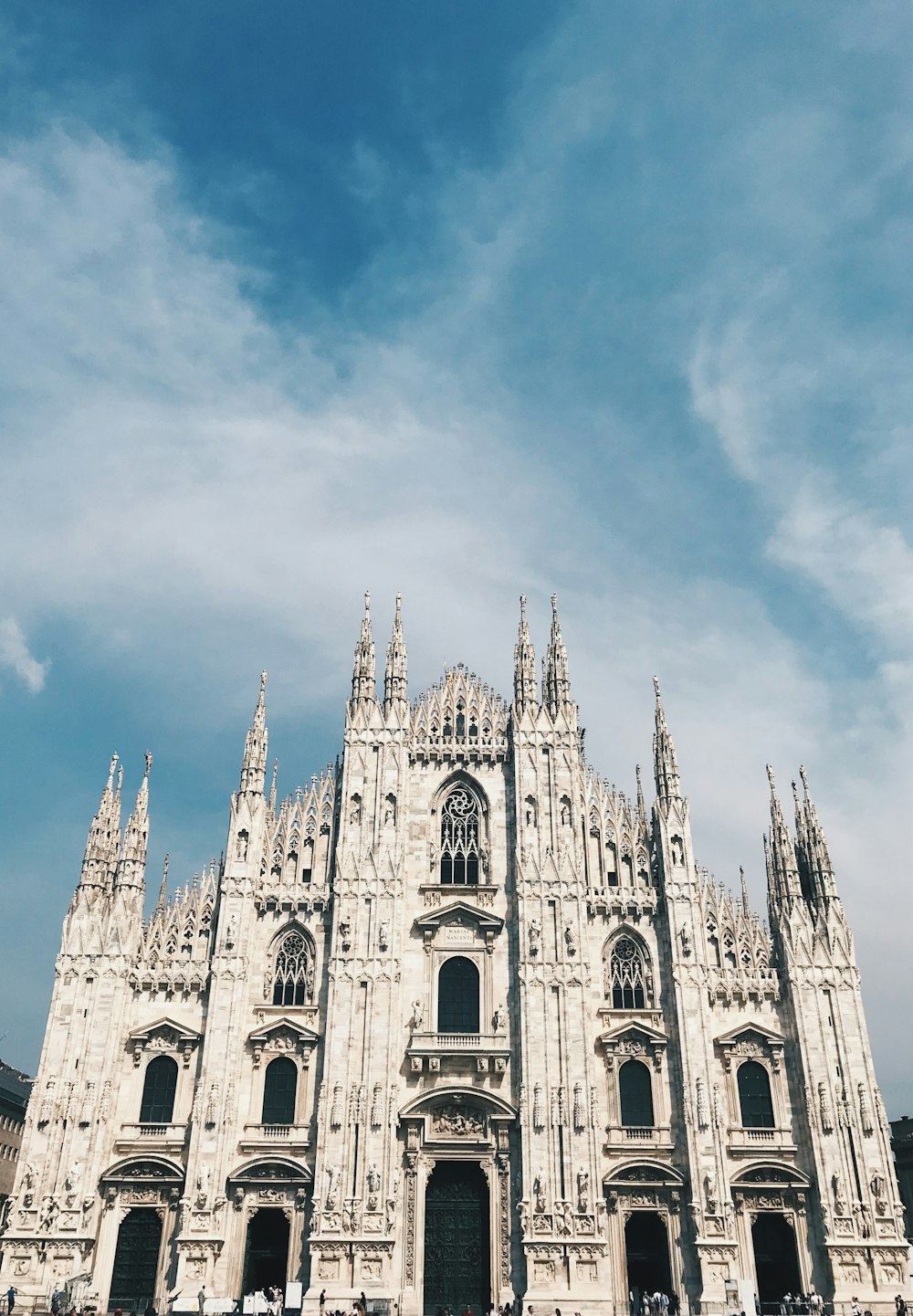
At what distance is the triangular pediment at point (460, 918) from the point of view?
4150cm

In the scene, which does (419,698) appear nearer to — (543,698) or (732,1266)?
(543,698)

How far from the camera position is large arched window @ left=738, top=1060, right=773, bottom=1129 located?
39.0m

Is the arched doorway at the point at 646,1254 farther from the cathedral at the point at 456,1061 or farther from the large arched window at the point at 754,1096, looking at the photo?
the large arched window at the point at 754,1096

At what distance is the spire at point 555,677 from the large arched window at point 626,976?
32.5 ft

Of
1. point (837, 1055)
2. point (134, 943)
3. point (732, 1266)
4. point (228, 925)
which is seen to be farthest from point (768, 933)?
point (134, 943)

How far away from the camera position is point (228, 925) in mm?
40812

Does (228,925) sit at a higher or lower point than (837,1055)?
higher

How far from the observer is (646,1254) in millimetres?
37312

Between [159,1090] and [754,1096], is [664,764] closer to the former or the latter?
[754,1096]

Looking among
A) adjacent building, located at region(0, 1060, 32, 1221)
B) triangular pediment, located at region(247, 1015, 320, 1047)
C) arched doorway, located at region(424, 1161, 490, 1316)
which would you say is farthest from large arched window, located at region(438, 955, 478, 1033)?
adjacent building, located at region(0, 1060, 32, 1221)

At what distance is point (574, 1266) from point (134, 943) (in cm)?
1962

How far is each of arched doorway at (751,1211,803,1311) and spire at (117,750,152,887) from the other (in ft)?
85.9

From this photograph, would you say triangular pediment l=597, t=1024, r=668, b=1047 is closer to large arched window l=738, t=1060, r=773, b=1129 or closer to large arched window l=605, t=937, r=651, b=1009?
large arched window l=605, t=937, r=651, b=1009

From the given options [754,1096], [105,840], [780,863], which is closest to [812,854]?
[780,863]
